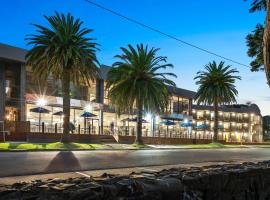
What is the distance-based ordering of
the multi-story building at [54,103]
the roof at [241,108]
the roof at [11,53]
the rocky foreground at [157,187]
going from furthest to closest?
1. the roof at [241,108]
2. the multi-story building at [54,103]
3. the roof at [11,53]
4. the rocky foreground at [157,187]

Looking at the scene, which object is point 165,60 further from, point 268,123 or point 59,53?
point 268,123

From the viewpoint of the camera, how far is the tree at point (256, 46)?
17.4 meters

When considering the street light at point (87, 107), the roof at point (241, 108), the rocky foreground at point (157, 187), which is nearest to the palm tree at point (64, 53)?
the street light at point (87, 107)

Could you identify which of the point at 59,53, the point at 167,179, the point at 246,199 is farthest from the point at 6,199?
the point at 59,53

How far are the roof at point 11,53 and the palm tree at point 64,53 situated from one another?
35.6 feet

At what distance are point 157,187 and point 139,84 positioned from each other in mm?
31781

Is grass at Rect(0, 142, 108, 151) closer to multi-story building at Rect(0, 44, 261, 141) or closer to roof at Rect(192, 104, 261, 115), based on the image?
multi-story building at Rect(0, 44, 261, 141)

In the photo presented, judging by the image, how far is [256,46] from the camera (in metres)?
17.9

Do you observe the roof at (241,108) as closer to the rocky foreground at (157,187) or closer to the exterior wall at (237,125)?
the exterior wall at (237,125)

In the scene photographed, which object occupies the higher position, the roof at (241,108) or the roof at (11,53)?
the roof at (11,53)

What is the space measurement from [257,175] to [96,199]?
3090 millimetres

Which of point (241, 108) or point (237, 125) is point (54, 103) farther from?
point (241, 108)

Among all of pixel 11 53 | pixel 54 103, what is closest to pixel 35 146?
pixel 11 53

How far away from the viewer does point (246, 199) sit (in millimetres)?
4879
